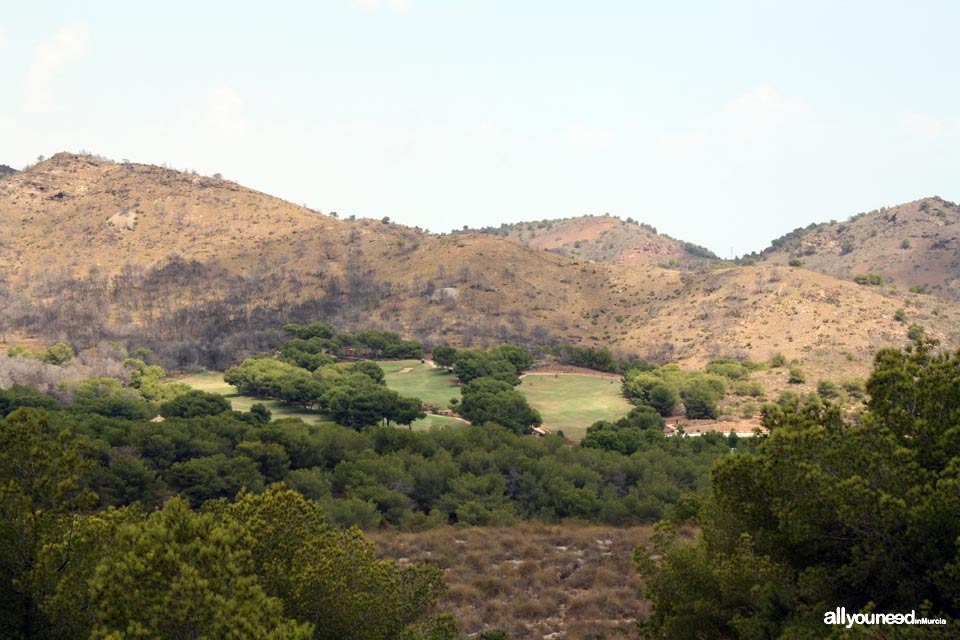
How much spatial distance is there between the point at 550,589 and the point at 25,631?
19.3m

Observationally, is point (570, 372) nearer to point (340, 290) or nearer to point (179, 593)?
point (340, 290)

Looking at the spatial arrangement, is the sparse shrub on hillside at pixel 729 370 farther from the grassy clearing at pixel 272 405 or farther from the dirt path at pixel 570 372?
the grassy clearing at pixel 272 405

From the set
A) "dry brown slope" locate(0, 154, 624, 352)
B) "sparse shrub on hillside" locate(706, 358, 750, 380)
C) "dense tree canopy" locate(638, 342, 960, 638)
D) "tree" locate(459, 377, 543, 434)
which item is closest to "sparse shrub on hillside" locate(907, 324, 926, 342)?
"sparse shrub on hillside" locate(706, 358, 750, 380)

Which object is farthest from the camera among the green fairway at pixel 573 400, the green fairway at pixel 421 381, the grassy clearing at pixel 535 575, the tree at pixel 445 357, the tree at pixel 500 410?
the tree at pixel 445 357

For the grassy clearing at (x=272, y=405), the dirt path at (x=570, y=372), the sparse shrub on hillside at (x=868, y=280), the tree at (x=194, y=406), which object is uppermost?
the sparse shrub on hillside at (x=868, y=280)

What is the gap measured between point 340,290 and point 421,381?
162 feet

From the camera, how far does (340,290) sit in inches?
6220

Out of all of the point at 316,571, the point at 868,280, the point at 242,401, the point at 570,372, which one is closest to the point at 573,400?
the point at 570,372

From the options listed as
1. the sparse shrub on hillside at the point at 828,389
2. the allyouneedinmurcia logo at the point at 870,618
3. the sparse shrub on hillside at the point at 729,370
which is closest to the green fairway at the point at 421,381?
the sparse shrub on hillside at the point at 729,370

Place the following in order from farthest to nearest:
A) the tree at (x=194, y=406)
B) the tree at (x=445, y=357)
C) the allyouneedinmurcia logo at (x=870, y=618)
→ the tree at (x=445, y=357), the tree at (x=194, y=406), the allyouneedinmurcia logo at (x=870, y=618)

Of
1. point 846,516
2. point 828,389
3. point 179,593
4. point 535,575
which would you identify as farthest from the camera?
point 828,389

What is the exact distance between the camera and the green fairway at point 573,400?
95.0m

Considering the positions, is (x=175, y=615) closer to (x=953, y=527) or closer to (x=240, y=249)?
(x=953, y=527)

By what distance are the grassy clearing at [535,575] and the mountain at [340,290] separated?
8197 cm
